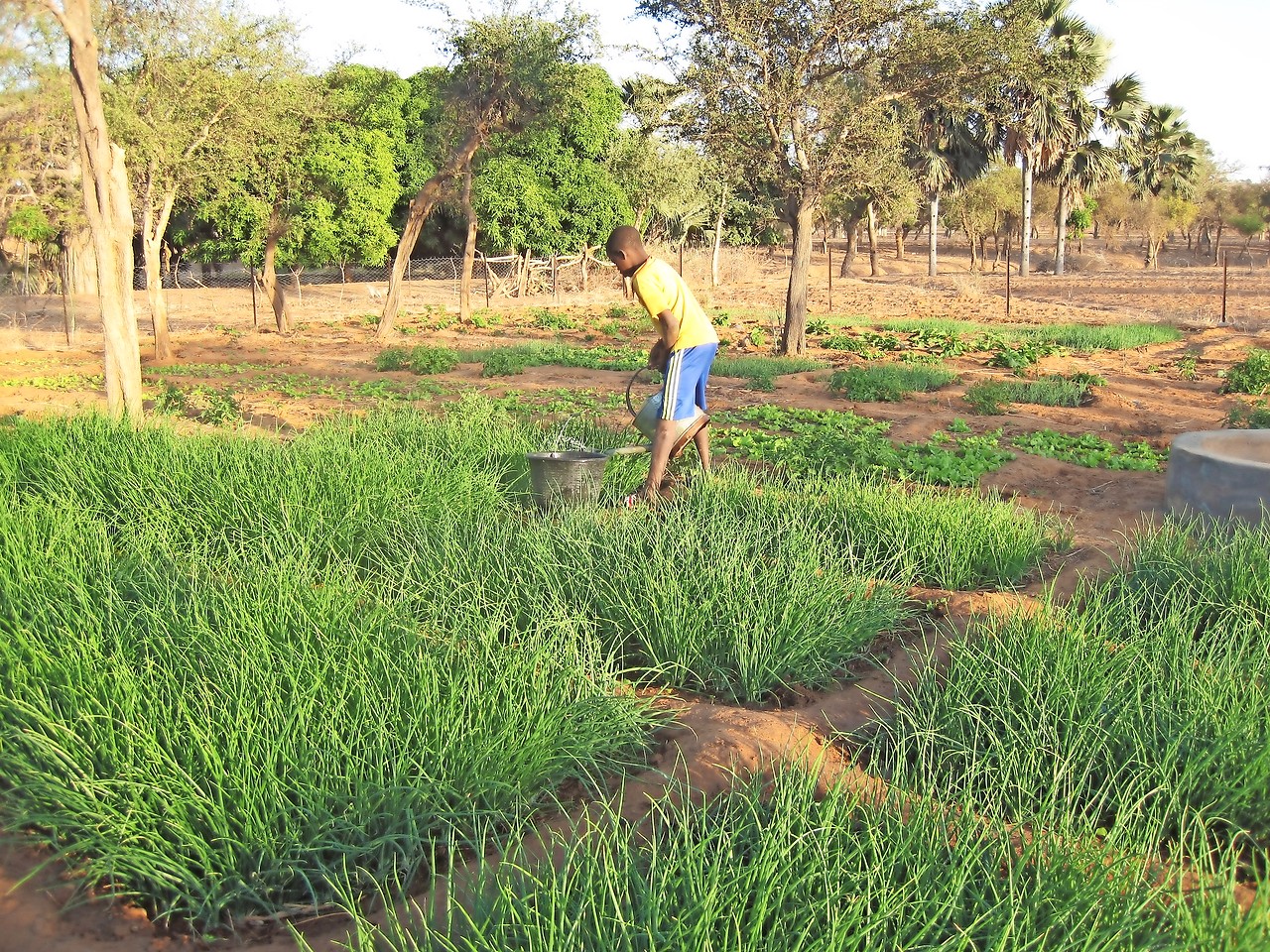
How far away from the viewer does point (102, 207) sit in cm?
807

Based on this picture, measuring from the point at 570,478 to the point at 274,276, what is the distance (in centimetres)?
1762

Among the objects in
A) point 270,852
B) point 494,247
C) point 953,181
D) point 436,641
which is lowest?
point 270,852

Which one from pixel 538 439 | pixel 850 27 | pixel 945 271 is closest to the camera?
pixel 538 439

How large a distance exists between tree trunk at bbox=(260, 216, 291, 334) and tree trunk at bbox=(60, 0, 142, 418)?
12.6 metres

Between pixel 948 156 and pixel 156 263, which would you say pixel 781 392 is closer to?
pixel 156 263

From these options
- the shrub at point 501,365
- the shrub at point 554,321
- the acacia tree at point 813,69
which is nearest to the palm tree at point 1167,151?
the shrub at point 554,321

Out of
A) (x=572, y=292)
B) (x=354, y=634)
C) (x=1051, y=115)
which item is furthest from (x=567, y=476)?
(x=1051, y=115)

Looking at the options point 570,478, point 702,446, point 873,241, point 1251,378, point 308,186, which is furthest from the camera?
point 873,241

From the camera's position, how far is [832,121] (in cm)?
1440

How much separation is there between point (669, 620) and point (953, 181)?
37747 millimetres

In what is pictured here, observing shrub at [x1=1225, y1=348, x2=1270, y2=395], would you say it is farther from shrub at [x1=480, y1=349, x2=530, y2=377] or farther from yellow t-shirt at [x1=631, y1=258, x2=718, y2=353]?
shrub at [x1=480, y1=349, x2=530, y2=377]

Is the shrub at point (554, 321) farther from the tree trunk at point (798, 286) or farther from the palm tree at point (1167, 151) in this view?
the palm tree at point (1167, 151)

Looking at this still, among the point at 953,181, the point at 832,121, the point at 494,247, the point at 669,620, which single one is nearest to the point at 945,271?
the point at 953,181

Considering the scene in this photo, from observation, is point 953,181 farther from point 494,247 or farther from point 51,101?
point 51,101
